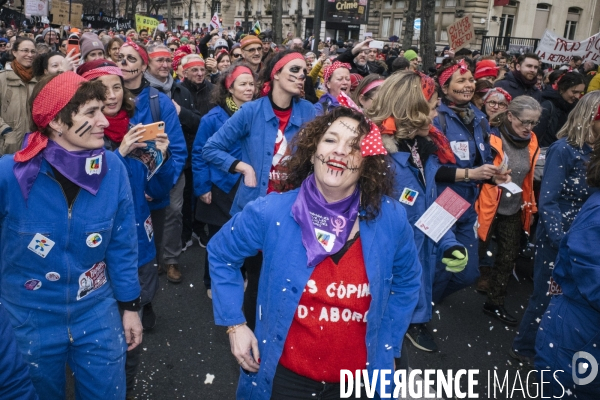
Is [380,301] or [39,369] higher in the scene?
[380,301]

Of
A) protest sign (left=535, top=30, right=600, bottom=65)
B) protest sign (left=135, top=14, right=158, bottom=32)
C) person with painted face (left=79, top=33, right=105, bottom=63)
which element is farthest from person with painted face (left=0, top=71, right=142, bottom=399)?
protest sign (left=135, top=14, right=158, bottom=32)

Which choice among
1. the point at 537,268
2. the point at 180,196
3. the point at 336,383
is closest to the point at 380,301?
the point at 336,383

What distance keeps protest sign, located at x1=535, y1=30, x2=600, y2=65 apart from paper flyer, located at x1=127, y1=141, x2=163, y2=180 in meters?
12.0

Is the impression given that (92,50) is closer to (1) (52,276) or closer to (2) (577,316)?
(1) (52,276)

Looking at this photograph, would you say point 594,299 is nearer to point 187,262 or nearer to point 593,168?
point 593,168

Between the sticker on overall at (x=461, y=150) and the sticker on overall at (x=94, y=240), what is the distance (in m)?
2.92

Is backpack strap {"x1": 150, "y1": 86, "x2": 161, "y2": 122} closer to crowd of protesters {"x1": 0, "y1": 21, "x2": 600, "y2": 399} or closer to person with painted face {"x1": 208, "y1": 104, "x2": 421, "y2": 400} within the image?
crowd of protesters {"x1": 0, "y1": 21, "x2": 600, "y2": 399}

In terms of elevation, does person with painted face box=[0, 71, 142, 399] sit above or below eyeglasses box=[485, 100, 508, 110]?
below

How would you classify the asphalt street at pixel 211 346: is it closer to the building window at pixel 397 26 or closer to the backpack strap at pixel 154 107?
the backpack strap at pixel 154 107

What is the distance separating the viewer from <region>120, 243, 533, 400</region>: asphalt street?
3678mm

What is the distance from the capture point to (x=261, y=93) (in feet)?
14.0

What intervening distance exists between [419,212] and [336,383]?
4.94 ft

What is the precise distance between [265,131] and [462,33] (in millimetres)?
9370

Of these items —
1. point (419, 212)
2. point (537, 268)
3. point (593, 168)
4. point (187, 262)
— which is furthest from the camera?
point (187, 262)
